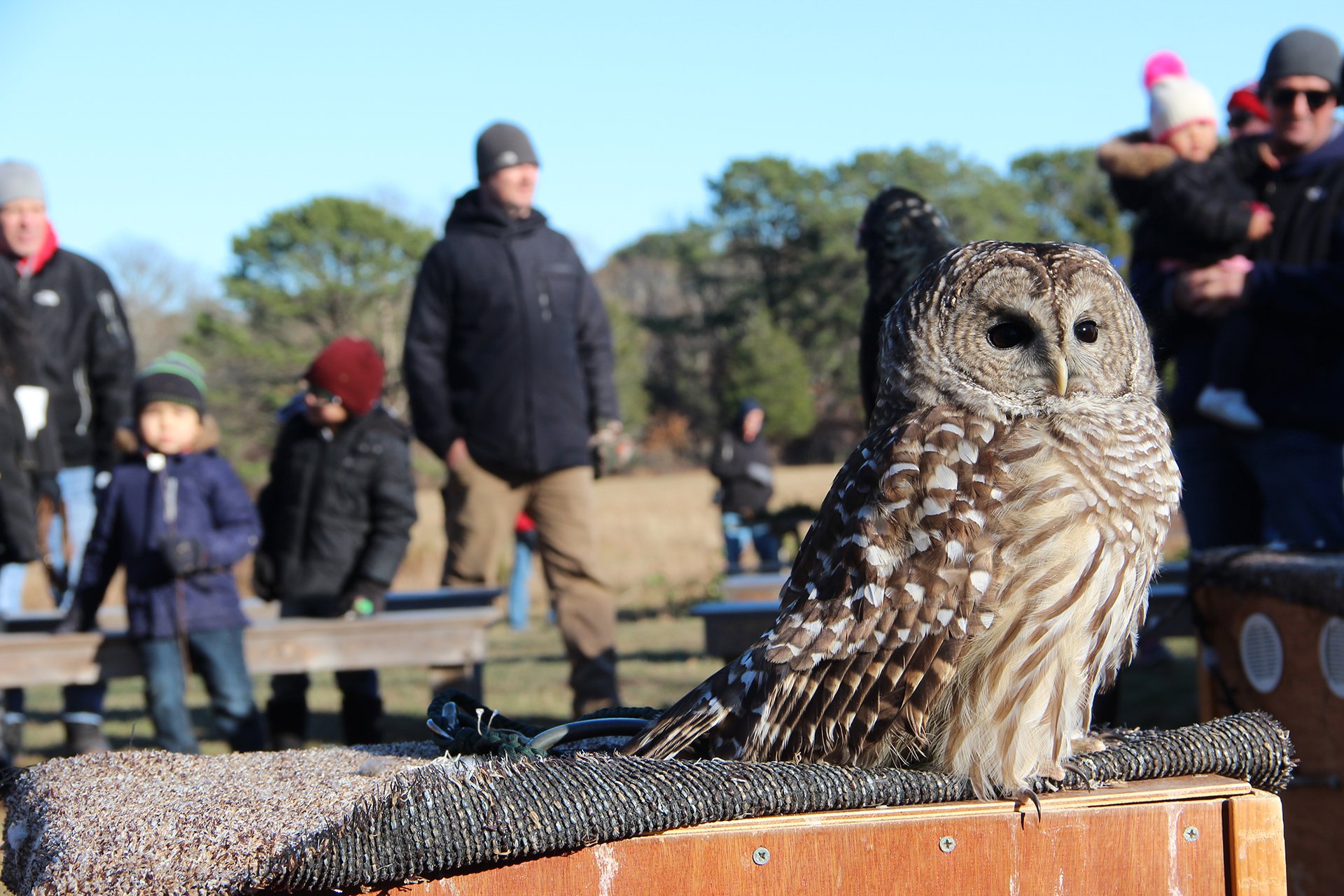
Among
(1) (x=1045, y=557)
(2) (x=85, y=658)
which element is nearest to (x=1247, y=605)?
(1) (x=1045, y=557)

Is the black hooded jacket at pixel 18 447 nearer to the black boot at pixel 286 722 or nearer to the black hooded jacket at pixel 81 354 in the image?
the black hooded jacket at pixel 81 354

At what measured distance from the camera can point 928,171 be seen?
2253 inches

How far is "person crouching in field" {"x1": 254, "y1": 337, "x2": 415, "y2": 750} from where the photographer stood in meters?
5.64

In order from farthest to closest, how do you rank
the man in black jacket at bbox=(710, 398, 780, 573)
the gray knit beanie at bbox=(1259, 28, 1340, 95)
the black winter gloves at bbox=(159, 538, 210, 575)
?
the man in black jacket at bbox=(710, 398, 780, 573), the black winter gloves at bbox=(159, 538, 210, 575), the gray knit beanie at bbox=(1259, 28, 1340, 95)

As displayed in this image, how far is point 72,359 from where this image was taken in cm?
598

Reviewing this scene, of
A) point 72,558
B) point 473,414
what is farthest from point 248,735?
point 473,414

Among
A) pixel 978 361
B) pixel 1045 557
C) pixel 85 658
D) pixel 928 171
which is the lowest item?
pixel 85 658

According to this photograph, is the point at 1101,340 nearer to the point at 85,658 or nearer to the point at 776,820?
the point at 776,820

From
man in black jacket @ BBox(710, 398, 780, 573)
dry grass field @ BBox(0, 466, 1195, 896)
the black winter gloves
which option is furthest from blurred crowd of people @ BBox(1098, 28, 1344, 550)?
man in black jacket @ BBox(710, 398, 780, 573)

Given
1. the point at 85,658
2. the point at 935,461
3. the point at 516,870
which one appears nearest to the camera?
the point at 516,870

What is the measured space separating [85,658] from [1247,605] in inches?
184

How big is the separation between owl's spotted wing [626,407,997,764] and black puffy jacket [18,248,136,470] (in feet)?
16.0

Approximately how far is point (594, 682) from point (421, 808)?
12.1 feet

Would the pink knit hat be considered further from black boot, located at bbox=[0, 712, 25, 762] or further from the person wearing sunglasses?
black boot, located at bbox=[0, 712, 25, 762]
